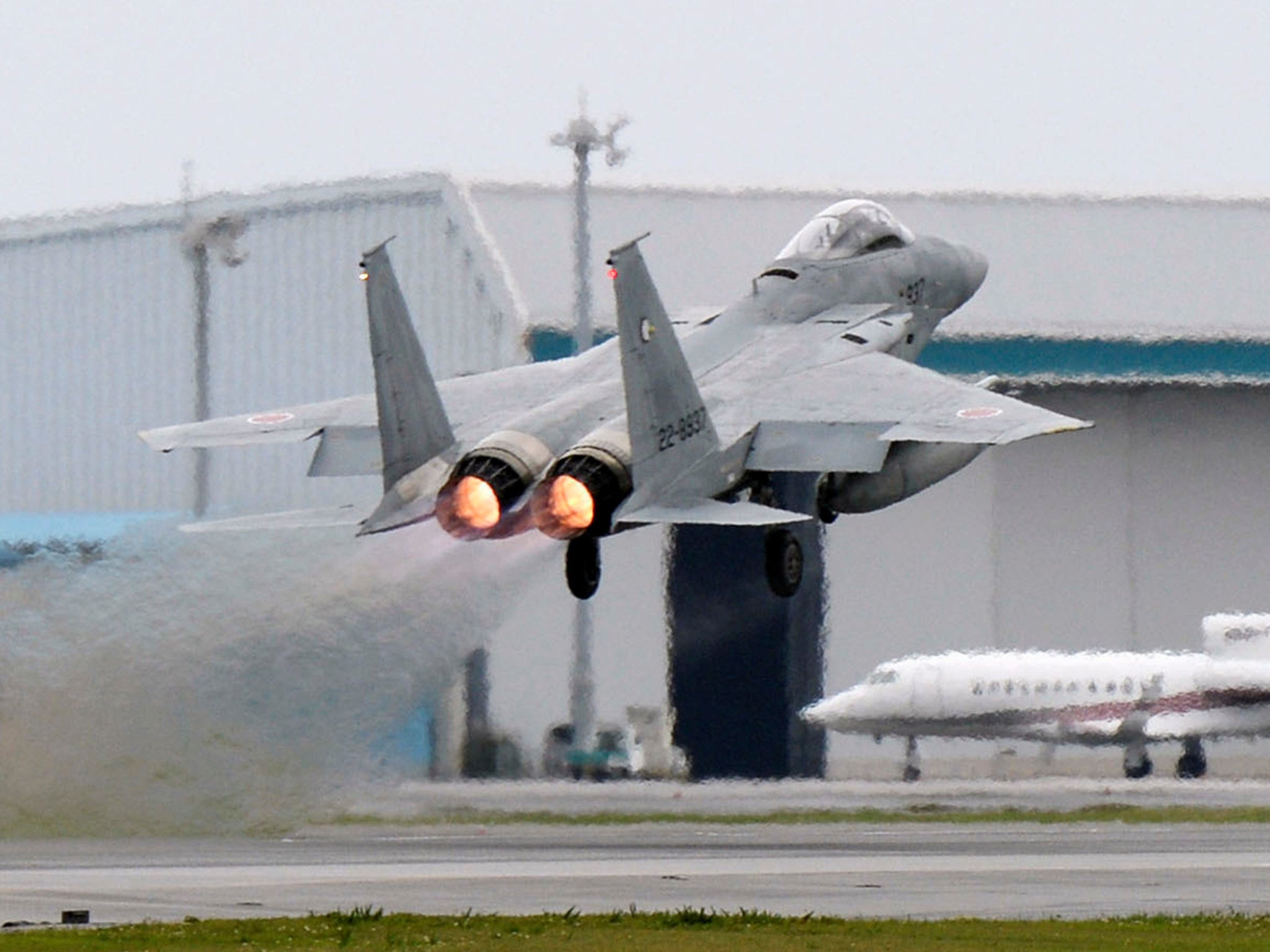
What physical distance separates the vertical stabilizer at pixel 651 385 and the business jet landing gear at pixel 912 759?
26289 mm

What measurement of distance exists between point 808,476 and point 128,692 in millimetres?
21093

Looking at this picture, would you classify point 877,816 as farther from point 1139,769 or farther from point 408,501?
point 408,501

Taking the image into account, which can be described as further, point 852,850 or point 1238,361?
point 1238,361

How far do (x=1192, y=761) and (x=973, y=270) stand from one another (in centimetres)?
2324

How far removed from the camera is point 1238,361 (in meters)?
59.7

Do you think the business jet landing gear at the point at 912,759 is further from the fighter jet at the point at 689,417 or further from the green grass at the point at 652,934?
the green grass at the point at 652,934

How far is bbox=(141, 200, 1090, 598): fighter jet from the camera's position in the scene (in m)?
32.7

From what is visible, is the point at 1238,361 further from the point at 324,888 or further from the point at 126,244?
the point at 324,888

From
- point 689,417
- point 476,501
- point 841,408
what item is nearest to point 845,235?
point 841,408

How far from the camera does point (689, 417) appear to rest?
3334 centimetres

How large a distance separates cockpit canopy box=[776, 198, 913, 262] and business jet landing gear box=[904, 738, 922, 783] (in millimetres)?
20995

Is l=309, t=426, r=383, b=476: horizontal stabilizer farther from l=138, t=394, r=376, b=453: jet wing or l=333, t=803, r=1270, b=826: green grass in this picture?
l=333, t=803, r=1270, b=826: green grass

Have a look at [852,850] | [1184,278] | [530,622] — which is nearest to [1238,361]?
[1184,278]

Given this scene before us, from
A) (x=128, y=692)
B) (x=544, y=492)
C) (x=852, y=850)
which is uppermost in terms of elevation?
(x=544, y=492)
